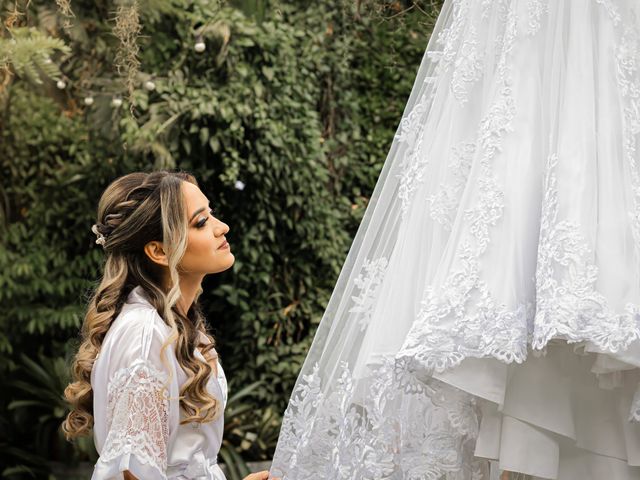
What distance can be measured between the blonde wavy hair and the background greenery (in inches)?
119

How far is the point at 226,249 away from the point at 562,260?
92cm

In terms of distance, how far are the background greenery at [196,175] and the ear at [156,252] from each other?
121 inches

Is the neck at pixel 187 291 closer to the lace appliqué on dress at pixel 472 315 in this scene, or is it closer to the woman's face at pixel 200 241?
the woman's face at pixel 200 241

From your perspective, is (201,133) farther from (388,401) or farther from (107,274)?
(388,401)

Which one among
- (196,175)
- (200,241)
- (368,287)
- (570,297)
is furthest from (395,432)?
(196,175)

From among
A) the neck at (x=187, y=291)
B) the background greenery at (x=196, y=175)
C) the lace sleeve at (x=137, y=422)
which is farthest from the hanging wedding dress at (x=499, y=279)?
the background greenery at (x=196, y=175)

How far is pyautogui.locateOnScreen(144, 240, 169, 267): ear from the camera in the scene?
2359 millimetres

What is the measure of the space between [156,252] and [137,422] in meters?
0.44

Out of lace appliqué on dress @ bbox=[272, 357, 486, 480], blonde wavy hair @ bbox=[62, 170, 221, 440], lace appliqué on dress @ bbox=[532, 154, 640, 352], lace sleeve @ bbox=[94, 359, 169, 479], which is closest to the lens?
lace appliqué on dress @ bbox=[532, 154, 640, 352]

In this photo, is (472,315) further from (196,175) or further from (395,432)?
(196,175)

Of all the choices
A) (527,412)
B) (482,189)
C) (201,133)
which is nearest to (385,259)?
(482,189)

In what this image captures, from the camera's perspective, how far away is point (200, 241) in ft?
7.82

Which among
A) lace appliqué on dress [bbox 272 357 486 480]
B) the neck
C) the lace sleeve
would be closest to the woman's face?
the neck

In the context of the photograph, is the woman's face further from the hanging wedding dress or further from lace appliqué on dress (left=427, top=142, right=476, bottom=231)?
lace appliqué on dress (left=427, top=142, right=476, bottom=231)
